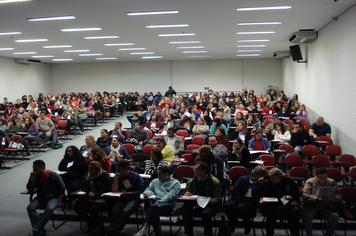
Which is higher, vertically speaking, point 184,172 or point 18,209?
point 184,172

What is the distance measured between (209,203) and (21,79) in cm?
2096

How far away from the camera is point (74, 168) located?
22.0ft

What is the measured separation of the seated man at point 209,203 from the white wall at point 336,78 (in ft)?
16.6

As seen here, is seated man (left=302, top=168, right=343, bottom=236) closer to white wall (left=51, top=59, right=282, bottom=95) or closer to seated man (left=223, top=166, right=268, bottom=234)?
seated man (left=223, top=166, right=268, bottom=234)

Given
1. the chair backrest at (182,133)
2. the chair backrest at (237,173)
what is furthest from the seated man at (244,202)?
the chair backrest at (182,133)

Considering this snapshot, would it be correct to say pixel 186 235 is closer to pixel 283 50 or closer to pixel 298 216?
pixel 298 216

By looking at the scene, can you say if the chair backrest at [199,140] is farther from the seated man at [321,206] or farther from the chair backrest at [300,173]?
the seated man at [321,206]

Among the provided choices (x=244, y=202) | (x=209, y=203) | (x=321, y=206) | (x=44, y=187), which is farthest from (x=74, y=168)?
(x=321, y=206)

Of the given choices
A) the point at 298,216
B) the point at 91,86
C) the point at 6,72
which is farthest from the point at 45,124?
the point at 91,86

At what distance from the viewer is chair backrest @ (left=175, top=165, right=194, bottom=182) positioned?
6695mm

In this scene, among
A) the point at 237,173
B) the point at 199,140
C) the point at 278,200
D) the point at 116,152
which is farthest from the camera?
the point at 199,140

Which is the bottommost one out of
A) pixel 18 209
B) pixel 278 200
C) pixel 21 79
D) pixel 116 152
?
pixel 18 209

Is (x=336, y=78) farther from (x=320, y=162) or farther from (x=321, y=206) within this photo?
(x=321, y=206)

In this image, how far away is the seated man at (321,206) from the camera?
5142 mm
